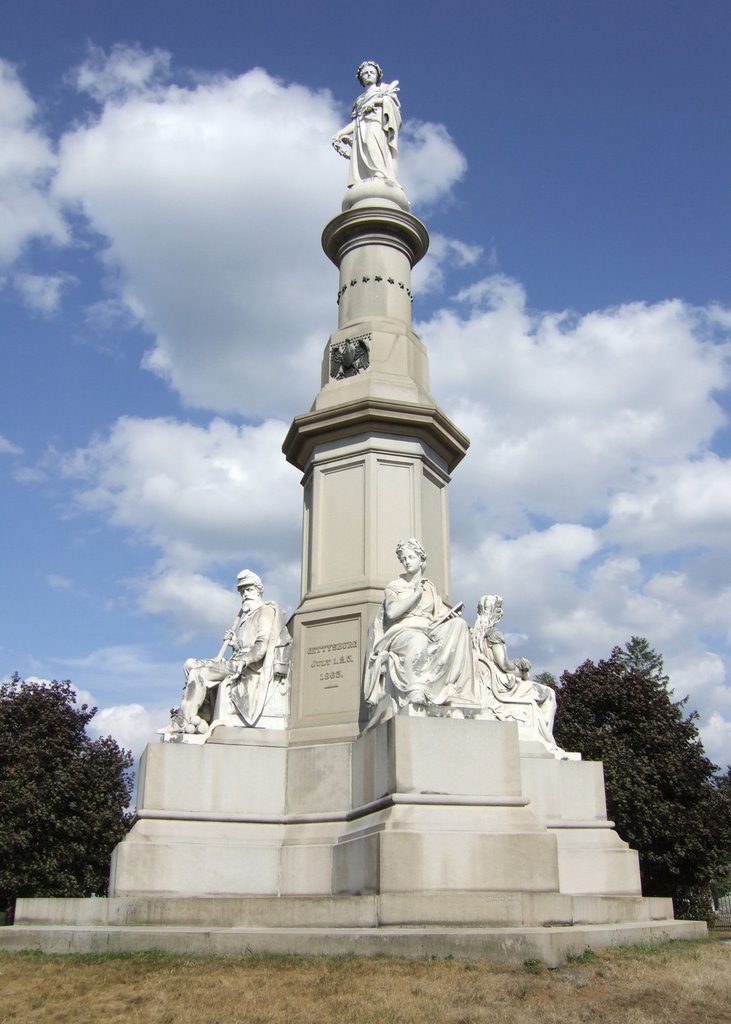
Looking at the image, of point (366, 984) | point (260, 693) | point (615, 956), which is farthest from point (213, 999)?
point (260, 693)

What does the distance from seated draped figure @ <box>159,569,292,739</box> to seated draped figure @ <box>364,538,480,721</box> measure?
80.3 inches

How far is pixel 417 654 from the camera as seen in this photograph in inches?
484

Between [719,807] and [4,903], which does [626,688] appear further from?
[4,903]

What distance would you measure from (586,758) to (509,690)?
19.3 m

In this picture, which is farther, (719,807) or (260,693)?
(719,807)

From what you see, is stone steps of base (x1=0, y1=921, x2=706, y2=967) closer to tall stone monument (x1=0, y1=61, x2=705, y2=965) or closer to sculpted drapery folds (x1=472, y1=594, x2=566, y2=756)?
tall stone monument (x1=0, y1=61, x2=705, y2=965)

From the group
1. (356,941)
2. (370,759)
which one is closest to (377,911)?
(356,941)

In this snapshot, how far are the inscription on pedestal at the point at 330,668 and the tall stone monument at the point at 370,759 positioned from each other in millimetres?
32

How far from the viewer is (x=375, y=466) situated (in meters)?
15.4

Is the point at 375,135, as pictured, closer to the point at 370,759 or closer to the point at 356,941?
the point at 370,759

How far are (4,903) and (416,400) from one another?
80.2 ft

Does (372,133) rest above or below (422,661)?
above

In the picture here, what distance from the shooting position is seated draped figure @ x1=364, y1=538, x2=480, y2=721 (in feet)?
39.5

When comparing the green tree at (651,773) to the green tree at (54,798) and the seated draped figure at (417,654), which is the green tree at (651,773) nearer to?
the green tree at (54,798)
